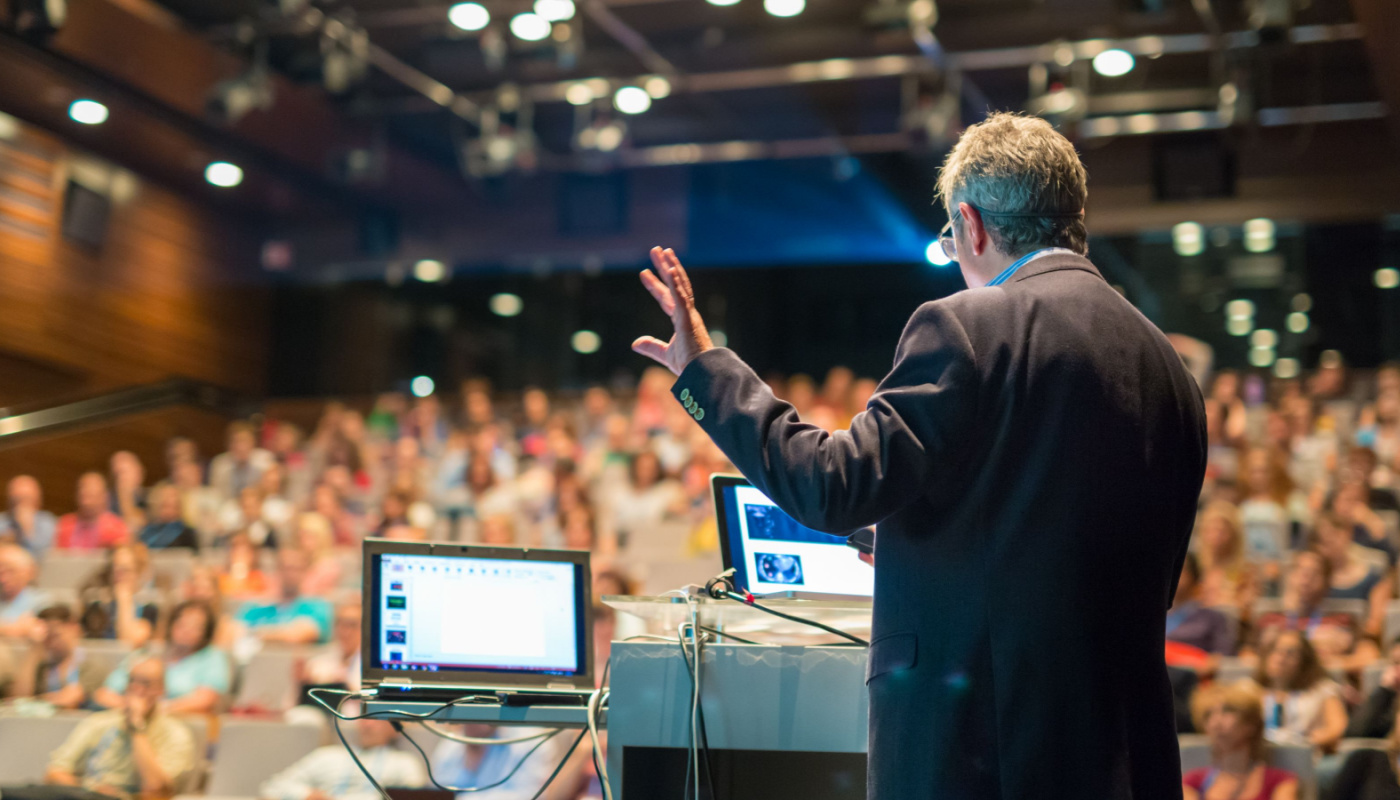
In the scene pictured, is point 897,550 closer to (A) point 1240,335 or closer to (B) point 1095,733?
(B) point 1095,733

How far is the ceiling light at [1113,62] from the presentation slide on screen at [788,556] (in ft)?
20.3

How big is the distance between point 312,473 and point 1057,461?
7.06 m

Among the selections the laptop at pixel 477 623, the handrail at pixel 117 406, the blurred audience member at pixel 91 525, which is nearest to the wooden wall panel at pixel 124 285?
the handrail at pixel 117 406

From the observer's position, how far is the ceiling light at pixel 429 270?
404 inches

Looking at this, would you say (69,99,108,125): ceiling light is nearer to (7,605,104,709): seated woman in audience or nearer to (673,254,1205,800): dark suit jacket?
(7,605,104,709): seated woman in audience

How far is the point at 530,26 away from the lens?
22.6 ft

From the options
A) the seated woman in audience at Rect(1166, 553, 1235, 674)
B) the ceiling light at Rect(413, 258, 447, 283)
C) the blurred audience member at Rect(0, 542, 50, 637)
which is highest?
the ceiling light at Rect(413, 258, 447, 283)

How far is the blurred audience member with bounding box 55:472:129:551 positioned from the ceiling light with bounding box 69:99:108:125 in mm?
2249

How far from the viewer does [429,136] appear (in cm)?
Result: 952

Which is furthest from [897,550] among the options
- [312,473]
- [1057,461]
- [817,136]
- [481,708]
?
[817,136]

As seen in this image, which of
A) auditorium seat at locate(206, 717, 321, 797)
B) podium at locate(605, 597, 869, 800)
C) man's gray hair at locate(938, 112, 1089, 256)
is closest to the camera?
man's gray hair at locate(938, 112, 1089, 256)

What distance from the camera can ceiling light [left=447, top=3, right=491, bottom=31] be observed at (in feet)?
22.8

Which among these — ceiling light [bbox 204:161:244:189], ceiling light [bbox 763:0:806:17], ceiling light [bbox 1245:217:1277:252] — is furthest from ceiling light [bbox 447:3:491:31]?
ceiling light [bbox 1245:217:1277:252]

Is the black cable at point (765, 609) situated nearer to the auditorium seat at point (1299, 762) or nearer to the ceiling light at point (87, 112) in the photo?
the auditorium seat at point (1299, 762)
